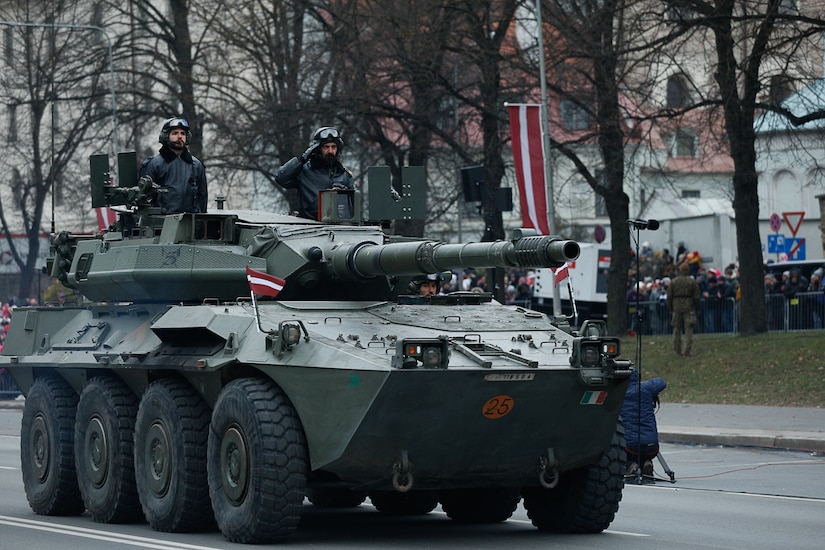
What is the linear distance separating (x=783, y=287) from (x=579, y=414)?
75.3 ft

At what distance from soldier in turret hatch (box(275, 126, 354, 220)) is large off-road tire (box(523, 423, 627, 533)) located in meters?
3.43

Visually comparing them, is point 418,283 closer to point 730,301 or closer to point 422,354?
point 422,354

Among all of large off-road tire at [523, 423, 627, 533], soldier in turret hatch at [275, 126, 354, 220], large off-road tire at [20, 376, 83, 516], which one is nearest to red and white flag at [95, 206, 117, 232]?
large off-road tire at [20, 376, 83, 516]

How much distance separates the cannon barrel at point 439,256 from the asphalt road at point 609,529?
2.00 meters

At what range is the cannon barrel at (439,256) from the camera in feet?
33.0

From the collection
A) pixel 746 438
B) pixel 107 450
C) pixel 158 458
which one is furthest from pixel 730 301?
pixel 158 458

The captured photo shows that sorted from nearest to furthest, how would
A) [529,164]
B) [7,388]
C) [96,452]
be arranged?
[96,452] < [529,164] < [7,388]

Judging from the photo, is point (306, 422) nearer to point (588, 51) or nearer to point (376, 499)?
point (376, 499)

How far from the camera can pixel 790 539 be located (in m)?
11.6

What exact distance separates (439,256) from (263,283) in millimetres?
1735

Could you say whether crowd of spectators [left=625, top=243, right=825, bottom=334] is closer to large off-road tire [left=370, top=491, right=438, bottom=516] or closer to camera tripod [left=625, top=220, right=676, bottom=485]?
camera tripod [left=625, top=220, right=676, bottom=485]

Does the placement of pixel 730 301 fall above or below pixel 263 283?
below

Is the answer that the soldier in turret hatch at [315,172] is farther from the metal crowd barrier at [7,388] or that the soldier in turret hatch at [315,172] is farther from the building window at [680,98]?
the metal crowd barrier at [7,388]

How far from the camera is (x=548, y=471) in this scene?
1133cm
